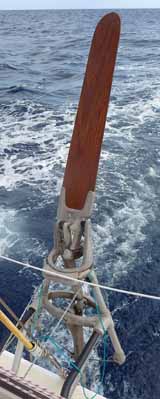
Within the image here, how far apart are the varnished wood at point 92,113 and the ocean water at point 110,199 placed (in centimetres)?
476

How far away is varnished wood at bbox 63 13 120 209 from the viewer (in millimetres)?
3555

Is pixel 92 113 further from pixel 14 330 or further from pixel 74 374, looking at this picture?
pixel 74 374

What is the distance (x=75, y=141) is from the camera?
12.8 ft

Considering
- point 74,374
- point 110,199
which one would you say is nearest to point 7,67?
point 110,199

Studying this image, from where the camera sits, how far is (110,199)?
12961 mm

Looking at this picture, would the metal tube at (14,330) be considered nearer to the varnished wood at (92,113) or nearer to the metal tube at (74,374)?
the metal tube at (74,374)

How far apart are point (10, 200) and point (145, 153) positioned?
238 inches

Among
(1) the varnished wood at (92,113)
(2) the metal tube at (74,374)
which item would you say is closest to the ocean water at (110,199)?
(2) the metal tube at (74,374)

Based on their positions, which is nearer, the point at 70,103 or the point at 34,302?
the point at 34,302

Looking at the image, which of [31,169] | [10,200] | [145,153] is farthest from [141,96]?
[10,200]

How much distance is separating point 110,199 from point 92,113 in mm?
9312

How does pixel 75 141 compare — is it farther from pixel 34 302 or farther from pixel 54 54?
pixel 54 54

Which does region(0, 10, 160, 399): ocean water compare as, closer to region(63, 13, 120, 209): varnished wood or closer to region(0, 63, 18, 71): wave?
region(63, 13, 120, 209): varnished wood

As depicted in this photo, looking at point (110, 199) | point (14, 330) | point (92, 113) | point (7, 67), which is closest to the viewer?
point (14, 330)
